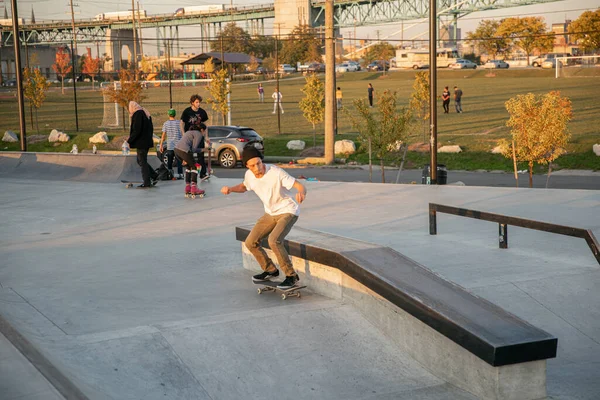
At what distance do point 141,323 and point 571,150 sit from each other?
22879mm

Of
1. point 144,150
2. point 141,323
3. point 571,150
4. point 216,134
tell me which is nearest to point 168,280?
point 141,323

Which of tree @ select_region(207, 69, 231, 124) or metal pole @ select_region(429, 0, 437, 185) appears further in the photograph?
tree @ select_region(207, 69, 231, 124)

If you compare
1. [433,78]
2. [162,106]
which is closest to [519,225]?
[433,78]

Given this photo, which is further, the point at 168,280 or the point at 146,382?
the point at 168,280

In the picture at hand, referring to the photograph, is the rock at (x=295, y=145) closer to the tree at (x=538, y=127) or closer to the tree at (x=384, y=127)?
the tree at (x=384, y=127)

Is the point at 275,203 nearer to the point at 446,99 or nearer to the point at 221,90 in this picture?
the point at 221,90

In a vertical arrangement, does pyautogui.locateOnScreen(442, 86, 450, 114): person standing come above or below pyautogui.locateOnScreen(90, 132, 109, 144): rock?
above

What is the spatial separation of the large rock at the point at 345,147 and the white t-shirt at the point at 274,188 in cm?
2206

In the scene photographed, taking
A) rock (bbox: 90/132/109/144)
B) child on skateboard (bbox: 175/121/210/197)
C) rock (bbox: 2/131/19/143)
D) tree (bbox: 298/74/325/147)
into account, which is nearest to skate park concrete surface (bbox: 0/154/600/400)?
child on skateboard (bbox: 175/121/210/197)

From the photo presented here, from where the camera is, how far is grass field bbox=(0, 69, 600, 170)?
27266 mm

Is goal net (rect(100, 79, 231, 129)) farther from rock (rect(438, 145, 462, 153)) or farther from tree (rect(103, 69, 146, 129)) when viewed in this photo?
rock (rect(438, 145, 462, 153))

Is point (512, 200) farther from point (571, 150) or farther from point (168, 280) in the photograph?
point (571, 150)

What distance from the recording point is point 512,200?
12.6 m

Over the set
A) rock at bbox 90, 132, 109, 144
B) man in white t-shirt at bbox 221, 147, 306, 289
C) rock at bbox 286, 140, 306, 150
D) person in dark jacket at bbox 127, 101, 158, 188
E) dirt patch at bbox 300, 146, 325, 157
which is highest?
person in dark jacket at bbox 127, 101, 158, 188
